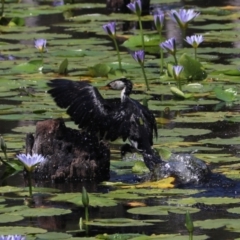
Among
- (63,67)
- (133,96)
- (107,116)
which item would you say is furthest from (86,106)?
(63,67)

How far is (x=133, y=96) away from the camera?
9094 mm

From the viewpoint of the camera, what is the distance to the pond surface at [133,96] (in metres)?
5.42

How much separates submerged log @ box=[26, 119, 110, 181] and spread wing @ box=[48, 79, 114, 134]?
24cm

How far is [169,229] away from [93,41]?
6763 mm

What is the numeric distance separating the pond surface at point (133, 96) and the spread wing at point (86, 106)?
28cm

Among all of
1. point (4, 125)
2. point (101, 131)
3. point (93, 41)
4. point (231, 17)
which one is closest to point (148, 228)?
point (101, 131)

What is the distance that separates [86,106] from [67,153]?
0.45 meters

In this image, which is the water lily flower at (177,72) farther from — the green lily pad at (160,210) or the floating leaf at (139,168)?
the green lily pad at (160,210)

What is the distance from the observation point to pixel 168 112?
27.8 ft

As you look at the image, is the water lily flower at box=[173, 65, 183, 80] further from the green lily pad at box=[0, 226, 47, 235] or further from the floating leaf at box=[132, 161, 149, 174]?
the green lily pad at box=[0, 226, 47, 235]

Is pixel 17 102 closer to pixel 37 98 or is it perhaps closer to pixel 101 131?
pixel 37 98

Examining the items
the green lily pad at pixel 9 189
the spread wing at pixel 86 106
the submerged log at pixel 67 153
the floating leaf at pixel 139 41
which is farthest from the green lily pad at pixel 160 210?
the floating leaf at pixel 139 41

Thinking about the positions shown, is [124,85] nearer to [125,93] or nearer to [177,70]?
[125,93]

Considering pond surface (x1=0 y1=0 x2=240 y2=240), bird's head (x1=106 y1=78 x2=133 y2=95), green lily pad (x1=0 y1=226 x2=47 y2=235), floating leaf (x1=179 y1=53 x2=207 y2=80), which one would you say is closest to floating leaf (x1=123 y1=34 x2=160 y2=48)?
pond surface (x1=0 y1=0 x2=240 y2=240)
